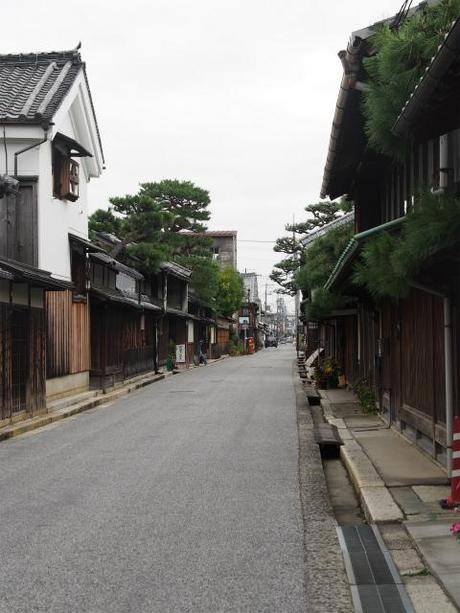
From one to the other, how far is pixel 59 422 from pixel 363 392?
7.47 metres

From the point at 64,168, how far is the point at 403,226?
55.7 feet

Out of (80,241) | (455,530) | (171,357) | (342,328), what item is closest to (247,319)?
(171,357)

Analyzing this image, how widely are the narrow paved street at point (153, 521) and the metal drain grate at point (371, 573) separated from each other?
0.32 metres

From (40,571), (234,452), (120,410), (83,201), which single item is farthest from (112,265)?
(40,571)

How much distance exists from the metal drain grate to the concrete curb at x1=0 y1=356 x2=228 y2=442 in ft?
31.5

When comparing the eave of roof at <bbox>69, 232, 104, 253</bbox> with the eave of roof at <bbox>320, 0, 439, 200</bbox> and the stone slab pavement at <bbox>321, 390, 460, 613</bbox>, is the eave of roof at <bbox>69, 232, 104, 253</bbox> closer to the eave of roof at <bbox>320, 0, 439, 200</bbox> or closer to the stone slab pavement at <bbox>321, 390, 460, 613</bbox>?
the eave of roof at <bbox>320, 0, 439, 200</bbox>

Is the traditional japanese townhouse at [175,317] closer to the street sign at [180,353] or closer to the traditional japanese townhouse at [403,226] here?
the street sign at [180,353]

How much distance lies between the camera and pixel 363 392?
1795 centimetres

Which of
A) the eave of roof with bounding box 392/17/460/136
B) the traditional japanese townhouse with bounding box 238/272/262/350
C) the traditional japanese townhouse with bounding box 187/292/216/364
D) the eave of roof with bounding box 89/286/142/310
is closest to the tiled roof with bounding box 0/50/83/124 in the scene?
the eave of roof with bounding box 89/286/142/310

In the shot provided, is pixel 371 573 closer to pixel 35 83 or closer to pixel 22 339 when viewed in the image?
pixel 22 339

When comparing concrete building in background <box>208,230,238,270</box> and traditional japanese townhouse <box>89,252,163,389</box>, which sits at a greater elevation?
concrete building in background <box>208,230,238,270</box>

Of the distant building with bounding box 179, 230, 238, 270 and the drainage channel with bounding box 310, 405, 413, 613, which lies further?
the distant building with bounding box 179, 230, 238, 270

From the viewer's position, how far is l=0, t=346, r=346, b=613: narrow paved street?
5.29 m

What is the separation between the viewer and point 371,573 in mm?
5789
